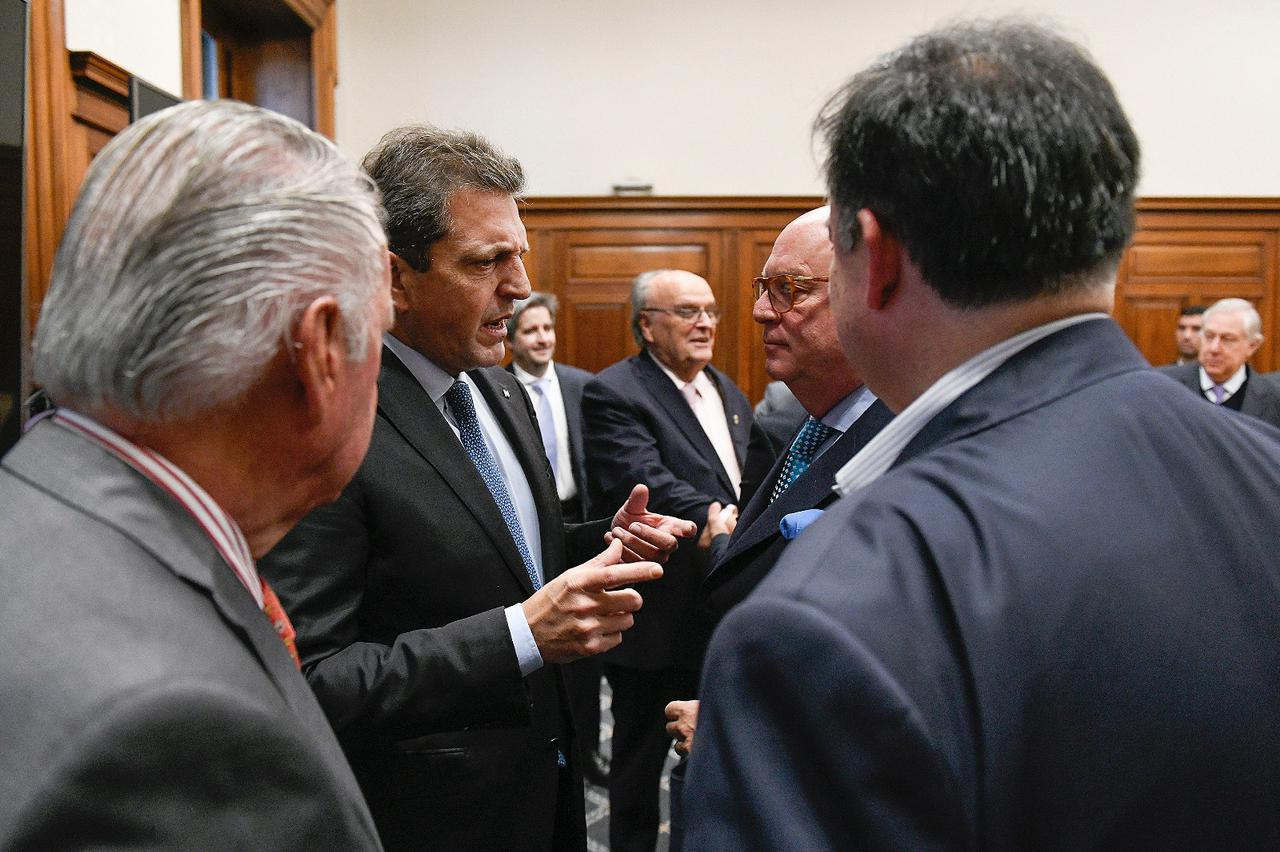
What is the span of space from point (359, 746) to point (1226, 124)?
8.46 m

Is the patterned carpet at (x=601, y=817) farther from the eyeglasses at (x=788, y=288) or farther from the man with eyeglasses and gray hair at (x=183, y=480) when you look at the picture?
the man with eyeglasses and gray hair at (x=183, y=480)

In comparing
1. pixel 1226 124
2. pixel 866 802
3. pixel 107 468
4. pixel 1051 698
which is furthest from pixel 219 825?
pixel 1226 124

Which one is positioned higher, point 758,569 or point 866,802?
point 866,802

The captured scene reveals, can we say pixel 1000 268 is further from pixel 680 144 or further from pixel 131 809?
pixel 680 144

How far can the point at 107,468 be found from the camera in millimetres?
809

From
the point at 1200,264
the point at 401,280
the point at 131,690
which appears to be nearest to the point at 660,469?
the point at 401,280

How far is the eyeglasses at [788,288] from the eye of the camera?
2017 mm

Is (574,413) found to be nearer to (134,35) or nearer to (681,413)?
(681,413)

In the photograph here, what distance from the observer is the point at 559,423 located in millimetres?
4730

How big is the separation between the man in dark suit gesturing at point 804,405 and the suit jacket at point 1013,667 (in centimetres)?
80

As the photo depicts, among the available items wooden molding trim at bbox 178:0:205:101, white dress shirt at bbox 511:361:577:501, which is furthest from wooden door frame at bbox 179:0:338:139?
white dress shirt at bbox 511:361:577:501

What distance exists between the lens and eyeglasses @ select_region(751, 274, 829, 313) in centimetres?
202

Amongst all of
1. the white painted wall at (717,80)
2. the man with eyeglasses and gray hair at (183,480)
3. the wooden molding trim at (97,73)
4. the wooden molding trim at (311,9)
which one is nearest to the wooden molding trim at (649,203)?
the white painted wall at (717,80)

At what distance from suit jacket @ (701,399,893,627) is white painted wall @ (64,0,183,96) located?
9.19ft
